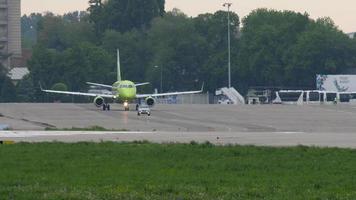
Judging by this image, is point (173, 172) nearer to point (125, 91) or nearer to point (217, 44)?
point (125, 91)

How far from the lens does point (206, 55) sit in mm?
162125

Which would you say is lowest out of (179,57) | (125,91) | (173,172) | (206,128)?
(173,172)

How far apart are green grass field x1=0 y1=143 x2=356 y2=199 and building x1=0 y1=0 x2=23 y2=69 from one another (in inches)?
5684

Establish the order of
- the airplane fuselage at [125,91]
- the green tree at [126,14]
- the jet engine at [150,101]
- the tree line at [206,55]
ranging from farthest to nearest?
the green tree at [126,14] → the tree line at [206,55] → the airplane fuselage at [125,91] → the jet engine at [150,101]

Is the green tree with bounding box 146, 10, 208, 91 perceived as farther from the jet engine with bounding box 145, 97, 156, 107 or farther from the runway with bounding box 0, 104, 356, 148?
the runway with bounding box 0, 104, 356, 148

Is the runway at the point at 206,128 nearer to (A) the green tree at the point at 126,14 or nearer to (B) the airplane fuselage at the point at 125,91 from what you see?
(B) the airplane fuselage at the point at 125,91

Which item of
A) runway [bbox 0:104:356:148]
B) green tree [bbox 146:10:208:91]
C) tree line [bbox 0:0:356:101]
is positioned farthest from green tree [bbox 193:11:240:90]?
runway [bbox 0:104:356:148]

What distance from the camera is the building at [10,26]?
17438 cm

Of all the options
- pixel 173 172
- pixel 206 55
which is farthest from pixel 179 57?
pixel 173 172

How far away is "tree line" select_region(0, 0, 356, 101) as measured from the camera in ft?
497

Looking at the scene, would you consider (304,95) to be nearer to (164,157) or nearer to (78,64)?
(78,64)

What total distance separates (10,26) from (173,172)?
504 ft

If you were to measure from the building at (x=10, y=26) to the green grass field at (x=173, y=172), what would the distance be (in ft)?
474

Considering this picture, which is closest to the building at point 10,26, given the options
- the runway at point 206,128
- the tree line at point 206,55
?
the tree line at point 206,55
